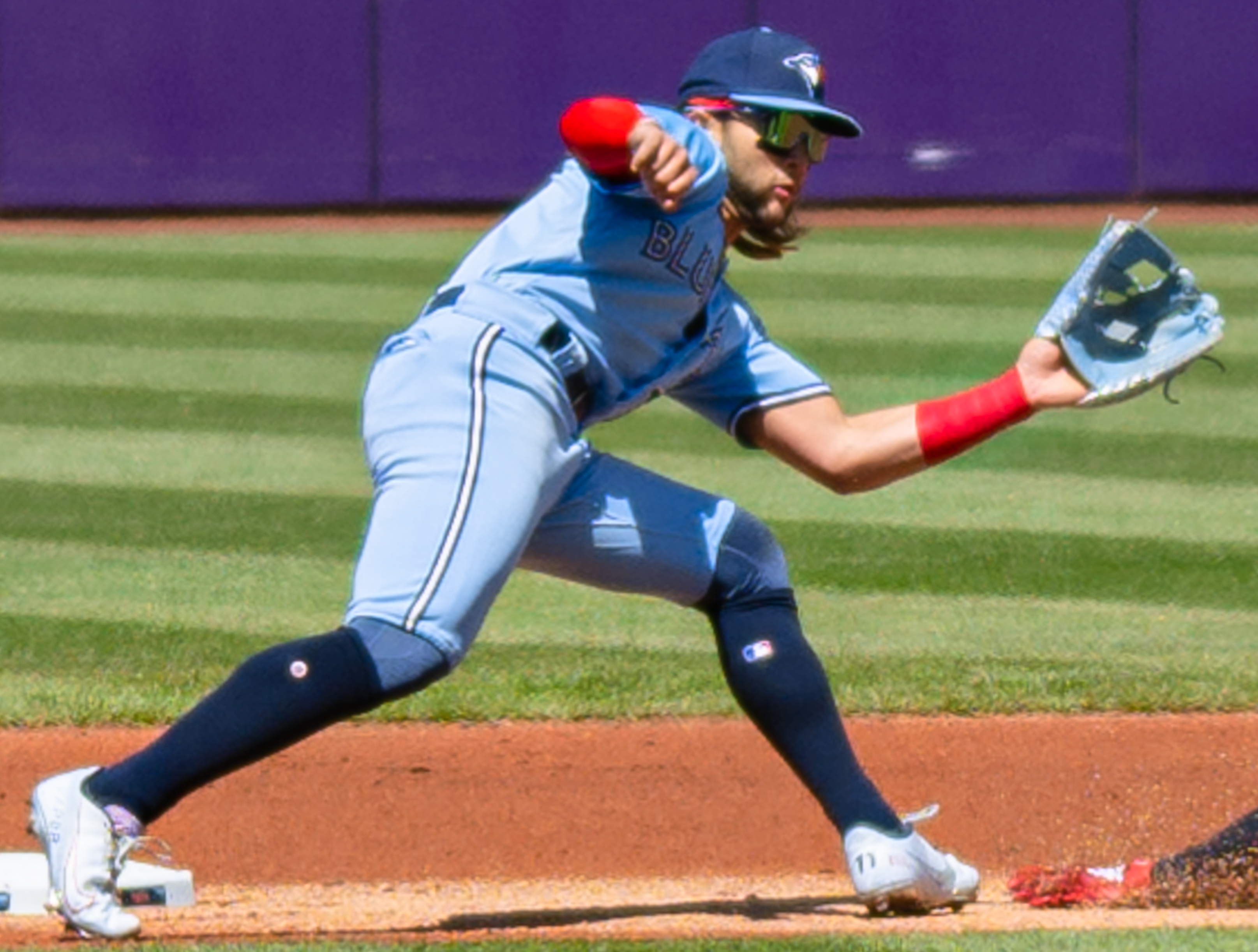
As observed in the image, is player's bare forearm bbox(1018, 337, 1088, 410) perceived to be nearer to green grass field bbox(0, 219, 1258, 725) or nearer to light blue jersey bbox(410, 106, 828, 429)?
light blue jersey bbox(410, 106, 828, 429)

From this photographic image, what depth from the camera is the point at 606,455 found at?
12.8 ft

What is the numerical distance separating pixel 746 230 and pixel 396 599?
0.89 meters

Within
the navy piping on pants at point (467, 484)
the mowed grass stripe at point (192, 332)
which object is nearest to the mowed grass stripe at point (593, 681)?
the navy piping on pants at point (467, 484)

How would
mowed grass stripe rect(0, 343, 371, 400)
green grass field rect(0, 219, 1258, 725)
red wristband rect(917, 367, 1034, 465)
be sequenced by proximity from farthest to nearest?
mowed grass stripe rect(0, 343, 371, 400) → green grass field rect(0, 219, 1258, 725) → red wristband rect(917, 367, 1034, 465)

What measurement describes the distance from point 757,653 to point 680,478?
3.77 meters

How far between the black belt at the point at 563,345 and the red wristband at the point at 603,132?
267 millimetres

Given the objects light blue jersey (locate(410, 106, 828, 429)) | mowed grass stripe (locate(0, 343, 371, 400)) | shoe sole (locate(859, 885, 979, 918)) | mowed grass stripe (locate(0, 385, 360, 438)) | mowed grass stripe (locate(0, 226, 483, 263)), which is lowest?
mowed grass stripe (locate(0, 226, 483, 263))

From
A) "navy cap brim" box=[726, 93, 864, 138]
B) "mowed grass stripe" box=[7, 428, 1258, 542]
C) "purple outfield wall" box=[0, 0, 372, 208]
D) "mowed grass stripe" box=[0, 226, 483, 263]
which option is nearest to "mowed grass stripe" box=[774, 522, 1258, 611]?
"mowed grass stripe" box=[7, 428, 1258, 542]

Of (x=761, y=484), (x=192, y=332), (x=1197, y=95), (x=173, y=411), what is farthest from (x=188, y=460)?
(x=1197, y=95)

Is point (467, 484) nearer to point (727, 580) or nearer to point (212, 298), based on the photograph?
point (727, 580)

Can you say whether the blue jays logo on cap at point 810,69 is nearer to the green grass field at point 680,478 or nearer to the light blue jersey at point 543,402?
the light blue jersey at point 543,402

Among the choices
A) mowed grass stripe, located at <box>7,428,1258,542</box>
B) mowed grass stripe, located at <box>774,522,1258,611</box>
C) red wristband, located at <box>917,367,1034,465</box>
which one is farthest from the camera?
mowed grass stripe, located at <box>7,428,1258,542</box>

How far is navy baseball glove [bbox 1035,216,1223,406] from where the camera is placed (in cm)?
Result: 383

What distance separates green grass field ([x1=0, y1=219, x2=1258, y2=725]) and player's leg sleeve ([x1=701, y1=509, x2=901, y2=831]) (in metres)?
1.29
